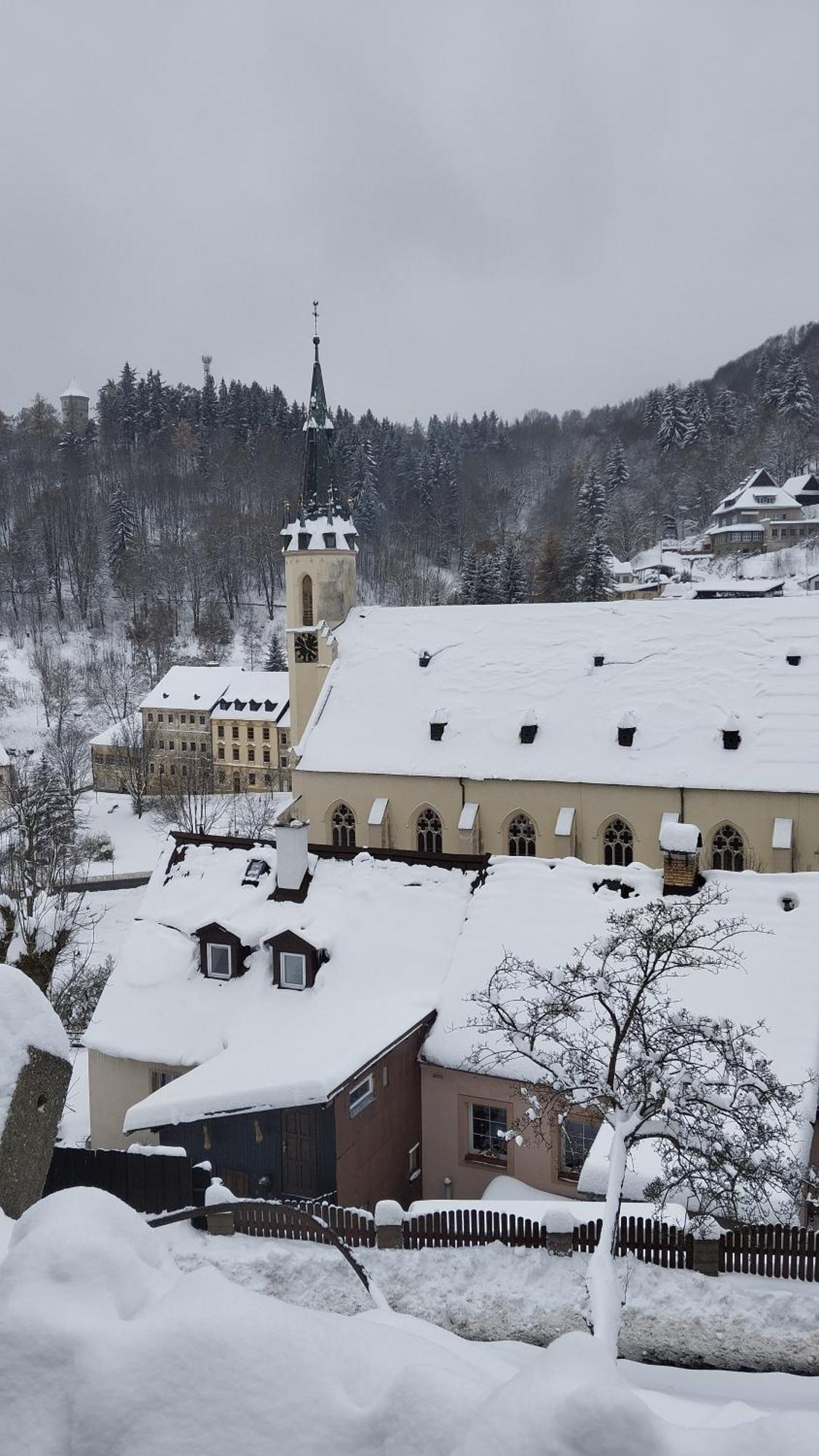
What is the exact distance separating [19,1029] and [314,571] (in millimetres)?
34492

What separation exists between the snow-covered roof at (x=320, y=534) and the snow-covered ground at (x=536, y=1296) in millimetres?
29177

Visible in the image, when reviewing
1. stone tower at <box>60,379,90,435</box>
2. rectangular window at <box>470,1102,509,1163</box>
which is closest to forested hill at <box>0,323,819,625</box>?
stone tower at <box>60,379,90,435</box>

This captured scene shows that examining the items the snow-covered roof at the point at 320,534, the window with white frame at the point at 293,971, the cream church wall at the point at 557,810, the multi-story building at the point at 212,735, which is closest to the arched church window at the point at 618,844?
the cream church wall at the point at 557,810

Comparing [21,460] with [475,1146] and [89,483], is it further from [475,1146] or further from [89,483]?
[475,1146]

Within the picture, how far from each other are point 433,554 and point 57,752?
189ft

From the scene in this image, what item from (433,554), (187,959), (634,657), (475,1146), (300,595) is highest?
(433,554)

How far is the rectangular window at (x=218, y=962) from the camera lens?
19484 millimetres

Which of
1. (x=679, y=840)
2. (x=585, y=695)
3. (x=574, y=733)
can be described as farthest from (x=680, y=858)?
(x=585, y=695)

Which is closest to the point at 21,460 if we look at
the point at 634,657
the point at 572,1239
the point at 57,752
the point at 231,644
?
the point at 231,644

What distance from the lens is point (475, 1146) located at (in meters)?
17.0

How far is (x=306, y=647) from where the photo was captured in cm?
3847

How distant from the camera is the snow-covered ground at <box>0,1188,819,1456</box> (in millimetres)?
2260

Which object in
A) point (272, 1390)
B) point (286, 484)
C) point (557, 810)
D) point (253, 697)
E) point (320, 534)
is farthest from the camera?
point (286, 484)

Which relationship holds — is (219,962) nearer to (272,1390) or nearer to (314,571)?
(272,1390)
